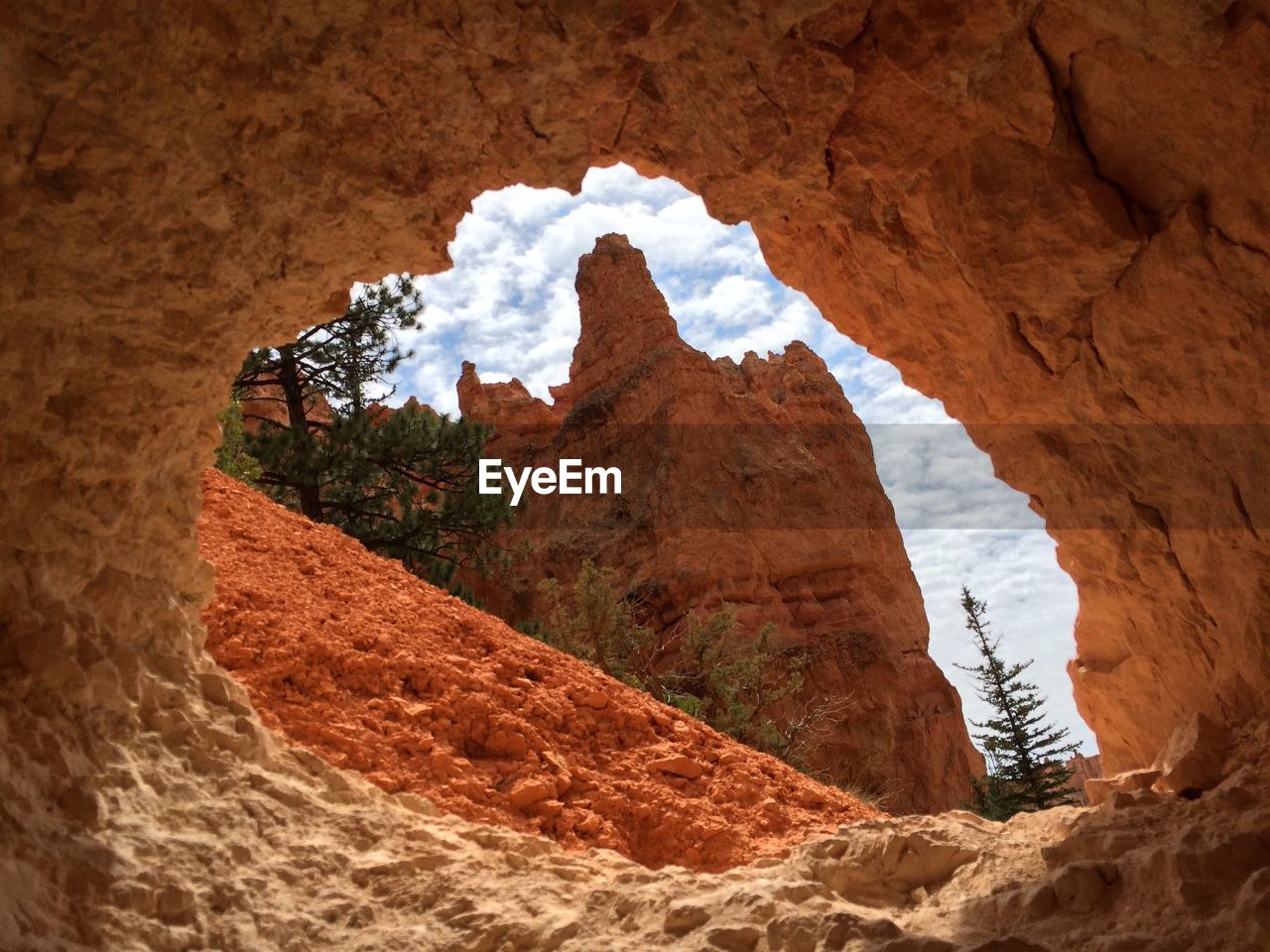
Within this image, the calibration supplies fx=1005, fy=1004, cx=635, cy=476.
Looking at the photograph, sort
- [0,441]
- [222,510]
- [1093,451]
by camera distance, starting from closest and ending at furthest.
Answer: [0,441], [1093,451], [222,510]

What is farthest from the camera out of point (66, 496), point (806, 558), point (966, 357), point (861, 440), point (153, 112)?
point (861, 440)

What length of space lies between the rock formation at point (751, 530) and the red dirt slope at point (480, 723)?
13.2 meters

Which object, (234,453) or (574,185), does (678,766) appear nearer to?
(574,185)

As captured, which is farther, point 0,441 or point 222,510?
point 222,510

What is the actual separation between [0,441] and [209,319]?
843 millimetres

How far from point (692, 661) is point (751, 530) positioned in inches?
322

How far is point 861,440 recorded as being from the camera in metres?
32.6

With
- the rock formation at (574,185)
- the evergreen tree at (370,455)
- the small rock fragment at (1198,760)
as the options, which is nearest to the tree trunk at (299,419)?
the evergreen tree at (370,455)

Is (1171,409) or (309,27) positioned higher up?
(309,27)

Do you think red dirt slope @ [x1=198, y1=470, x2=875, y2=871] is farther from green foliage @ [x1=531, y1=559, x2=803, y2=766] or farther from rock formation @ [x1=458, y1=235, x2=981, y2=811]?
rock formation @ [x1=458, y1=235, x2=981, y2=811]

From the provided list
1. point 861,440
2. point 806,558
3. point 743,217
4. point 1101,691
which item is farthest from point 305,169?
point 861,440

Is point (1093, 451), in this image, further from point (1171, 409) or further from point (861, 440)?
point (861, 440)

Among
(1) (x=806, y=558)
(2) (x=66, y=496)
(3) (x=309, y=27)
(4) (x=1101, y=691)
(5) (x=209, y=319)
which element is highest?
(1) (x=806, y=558)

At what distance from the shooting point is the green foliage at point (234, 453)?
12.2m
